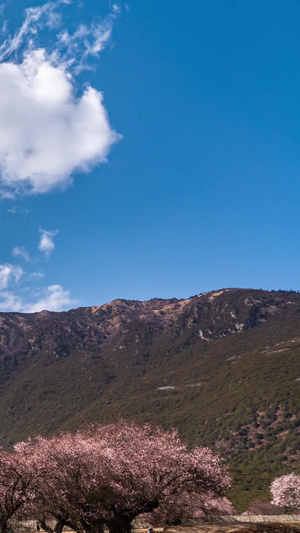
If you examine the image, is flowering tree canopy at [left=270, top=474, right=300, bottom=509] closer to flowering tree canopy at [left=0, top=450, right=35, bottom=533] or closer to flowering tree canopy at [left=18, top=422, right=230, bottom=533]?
flowering tree canopy at [left=18, top=422, right=230, bottom=533]

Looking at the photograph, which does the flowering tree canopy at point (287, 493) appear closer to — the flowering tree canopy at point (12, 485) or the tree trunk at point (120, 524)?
the tree trunk at point (120, 524)

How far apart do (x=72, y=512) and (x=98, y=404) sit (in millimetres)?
132855

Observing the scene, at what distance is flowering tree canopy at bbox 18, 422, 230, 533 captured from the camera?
73.1 feet

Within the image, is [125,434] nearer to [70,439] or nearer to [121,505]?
[70,439]

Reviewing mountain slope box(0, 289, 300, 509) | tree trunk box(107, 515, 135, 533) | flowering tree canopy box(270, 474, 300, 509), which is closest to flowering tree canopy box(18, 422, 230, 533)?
tree trunk box(107, 515, 135, 533)

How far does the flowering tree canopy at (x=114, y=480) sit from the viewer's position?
22281 millimetres

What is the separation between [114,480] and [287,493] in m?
42.8

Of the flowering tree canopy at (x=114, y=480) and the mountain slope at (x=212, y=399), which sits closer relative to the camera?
the flowering tree canopy at (x=114, y=480)

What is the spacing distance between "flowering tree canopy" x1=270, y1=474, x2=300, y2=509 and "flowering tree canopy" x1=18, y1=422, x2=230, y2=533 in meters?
38.6

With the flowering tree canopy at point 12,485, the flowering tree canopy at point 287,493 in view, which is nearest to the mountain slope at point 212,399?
the flowering tree canopy at point 287,493

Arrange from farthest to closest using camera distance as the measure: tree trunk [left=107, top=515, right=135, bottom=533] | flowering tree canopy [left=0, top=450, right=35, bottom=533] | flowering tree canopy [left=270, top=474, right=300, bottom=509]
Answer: flowering tree canopy [left=270, top=474, right=300, bottom=509]
tree trunk [left=107, top=515, right=135, bottom=533]
flowering tree canopy [left=0, top=450, right=35, bottom=533]

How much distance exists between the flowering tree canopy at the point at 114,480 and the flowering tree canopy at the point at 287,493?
38.6 metres

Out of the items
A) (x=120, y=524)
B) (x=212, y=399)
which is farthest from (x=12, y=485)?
(x=212, y=399)

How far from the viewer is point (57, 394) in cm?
17600
